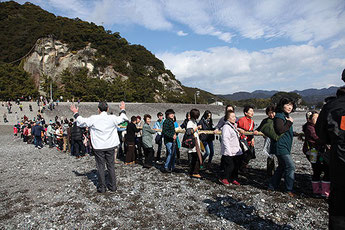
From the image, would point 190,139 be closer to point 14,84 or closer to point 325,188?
point 325,188

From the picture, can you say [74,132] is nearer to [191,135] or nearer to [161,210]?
[191,135]

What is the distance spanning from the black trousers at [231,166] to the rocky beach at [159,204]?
38cm

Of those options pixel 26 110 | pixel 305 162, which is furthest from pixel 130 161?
pixel 26 110

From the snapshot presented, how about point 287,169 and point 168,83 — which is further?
point 168,83

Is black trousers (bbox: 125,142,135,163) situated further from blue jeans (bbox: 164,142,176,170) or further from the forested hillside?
the forested hillside


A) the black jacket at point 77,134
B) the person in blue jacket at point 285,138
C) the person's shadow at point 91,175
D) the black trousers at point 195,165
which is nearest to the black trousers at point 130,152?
the person's shadow at point 91,175

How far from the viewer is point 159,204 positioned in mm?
5133

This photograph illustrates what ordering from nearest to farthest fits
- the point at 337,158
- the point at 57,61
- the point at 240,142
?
the point at 337,158 → the point at 240,142 → the point at 57,61

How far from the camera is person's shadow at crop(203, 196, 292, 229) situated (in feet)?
13.3

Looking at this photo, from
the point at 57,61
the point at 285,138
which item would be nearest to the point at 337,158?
the point at 285,138

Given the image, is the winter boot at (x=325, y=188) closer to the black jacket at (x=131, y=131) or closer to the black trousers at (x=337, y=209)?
the black trousers at (x=337, y=209)

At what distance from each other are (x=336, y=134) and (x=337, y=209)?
875 mm

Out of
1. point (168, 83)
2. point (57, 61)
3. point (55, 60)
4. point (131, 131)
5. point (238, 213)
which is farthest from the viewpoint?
point (168, 83)

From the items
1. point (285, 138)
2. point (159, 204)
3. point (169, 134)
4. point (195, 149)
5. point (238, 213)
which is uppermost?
point (285, 138)
